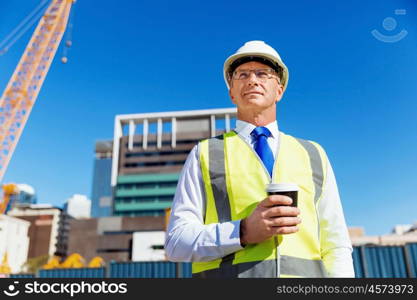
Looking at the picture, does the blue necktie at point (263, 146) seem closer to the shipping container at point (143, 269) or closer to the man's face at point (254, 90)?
the man's face at point (254, 90)

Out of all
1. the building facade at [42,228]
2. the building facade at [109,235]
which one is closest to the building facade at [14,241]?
the building facade at [42,228]

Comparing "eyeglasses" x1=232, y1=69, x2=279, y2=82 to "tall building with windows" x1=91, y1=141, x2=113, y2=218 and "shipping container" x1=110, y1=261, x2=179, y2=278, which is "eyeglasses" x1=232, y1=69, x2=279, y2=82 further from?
"tall building with windows" x1=91, y1=141, x2=113, y2=218

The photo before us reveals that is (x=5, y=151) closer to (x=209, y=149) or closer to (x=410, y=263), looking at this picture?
(x=410, y=263)

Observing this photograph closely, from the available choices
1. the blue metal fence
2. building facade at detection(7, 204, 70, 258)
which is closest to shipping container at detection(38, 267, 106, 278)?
the blue metal fence

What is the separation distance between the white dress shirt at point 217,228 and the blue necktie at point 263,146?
0.13 ft

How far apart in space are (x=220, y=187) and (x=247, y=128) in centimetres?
47

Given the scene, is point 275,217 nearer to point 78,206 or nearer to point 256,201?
point 256,201

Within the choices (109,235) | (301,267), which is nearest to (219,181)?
(301,267)

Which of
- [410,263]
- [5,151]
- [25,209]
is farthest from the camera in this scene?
[25,209]

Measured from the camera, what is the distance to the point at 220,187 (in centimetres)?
193

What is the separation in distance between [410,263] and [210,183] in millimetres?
28217

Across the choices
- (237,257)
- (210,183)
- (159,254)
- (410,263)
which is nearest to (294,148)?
(210,183)

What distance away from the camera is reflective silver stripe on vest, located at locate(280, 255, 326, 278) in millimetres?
1722

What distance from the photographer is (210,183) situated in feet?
6.43
